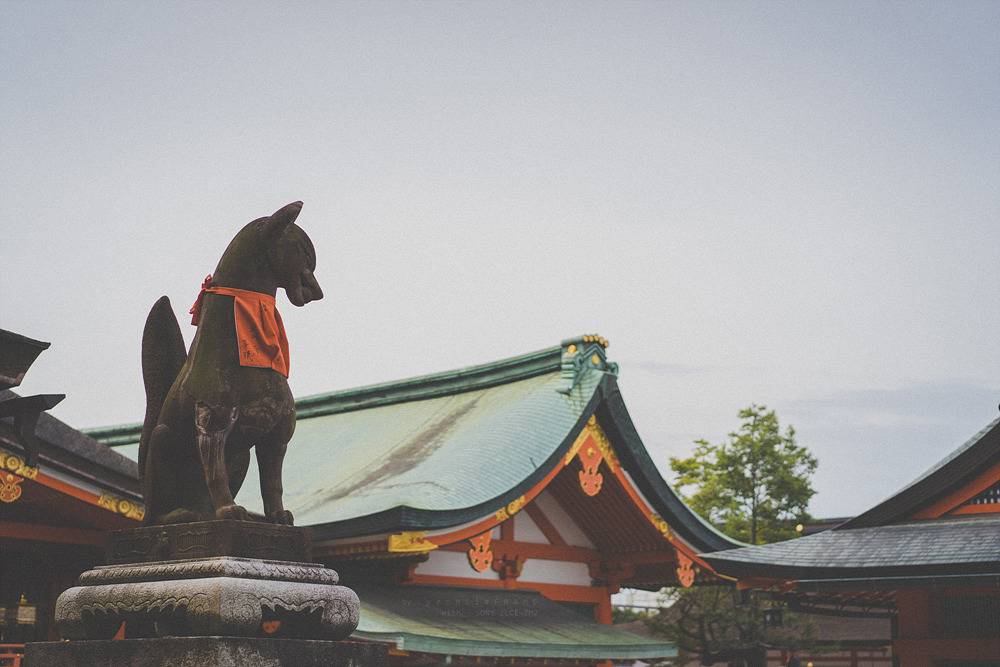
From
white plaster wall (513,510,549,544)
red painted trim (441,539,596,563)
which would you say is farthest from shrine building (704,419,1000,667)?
white plaster wall (513,510,549,544)

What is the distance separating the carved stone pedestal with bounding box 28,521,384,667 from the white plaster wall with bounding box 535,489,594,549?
10069 millimetres

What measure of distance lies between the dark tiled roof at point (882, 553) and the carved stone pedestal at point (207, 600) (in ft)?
28.0

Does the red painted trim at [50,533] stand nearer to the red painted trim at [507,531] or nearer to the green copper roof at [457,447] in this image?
the green copper roof at [457,447]

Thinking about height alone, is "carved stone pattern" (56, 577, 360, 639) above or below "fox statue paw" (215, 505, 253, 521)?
below

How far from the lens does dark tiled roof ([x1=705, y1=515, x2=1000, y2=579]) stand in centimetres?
1209

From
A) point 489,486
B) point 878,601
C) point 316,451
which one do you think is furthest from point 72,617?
point 878,601

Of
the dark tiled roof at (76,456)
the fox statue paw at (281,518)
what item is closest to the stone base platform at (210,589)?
the fox statue paw at (281,518)

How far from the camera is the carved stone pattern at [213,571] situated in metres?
5.04

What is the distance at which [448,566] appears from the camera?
13.8m

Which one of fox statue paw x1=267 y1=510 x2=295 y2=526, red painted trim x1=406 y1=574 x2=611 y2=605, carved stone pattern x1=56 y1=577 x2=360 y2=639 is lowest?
carved stone pattern x1=56 y1=577 x2=360 y2=639

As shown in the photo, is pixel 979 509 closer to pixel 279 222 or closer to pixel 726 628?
pixel 726 628

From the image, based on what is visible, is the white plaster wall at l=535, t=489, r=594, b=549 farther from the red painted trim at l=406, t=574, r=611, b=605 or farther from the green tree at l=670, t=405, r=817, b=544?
the green tree at l=670, t=405, r=817, b=544

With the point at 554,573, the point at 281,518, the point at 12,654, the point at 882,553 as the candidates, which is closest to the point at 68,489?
the point at 12,654

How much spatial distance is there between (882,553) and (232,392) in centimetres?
964
